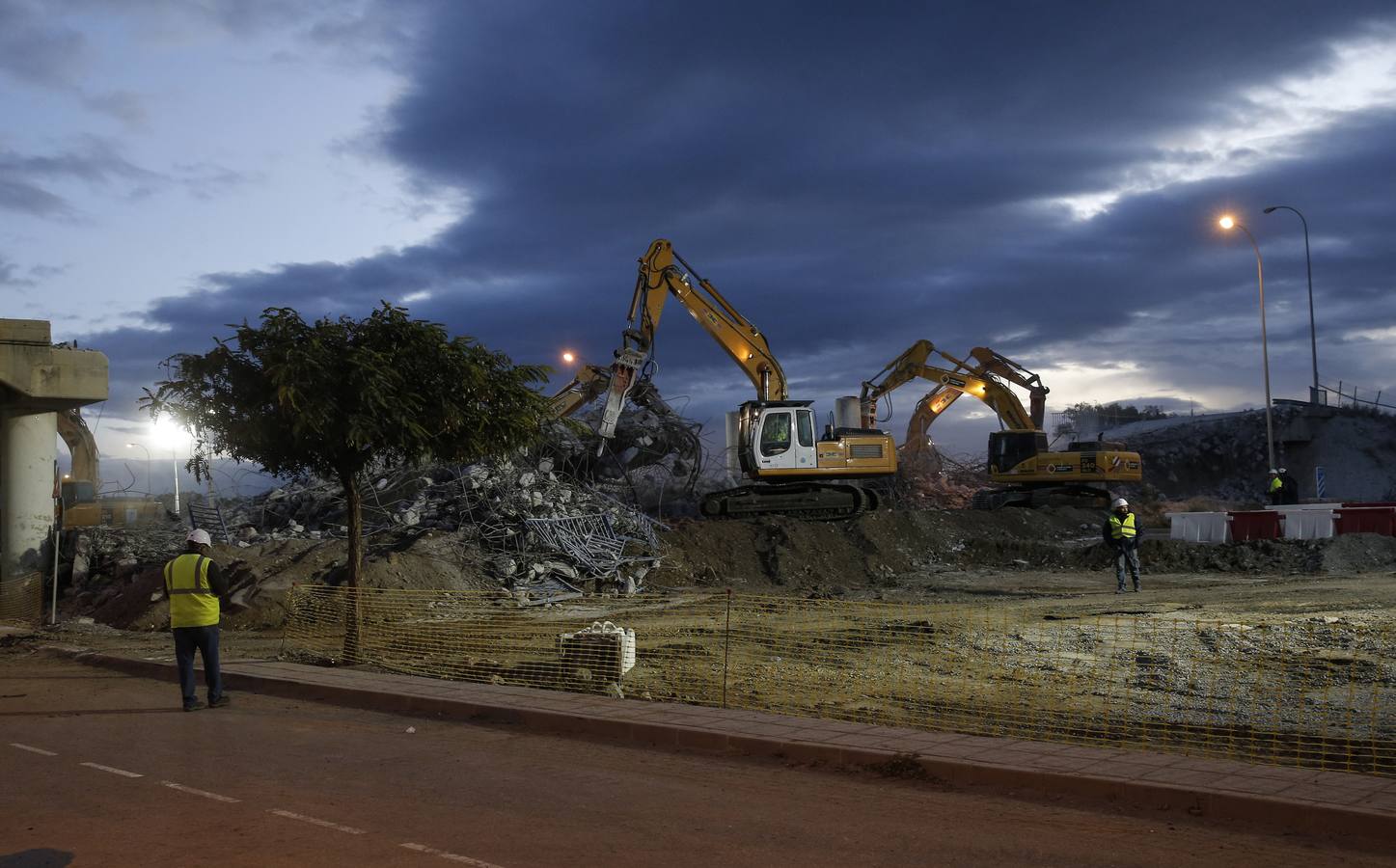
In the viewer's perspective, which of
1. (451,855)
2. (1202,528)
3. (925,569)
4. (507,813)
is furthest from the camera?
(1202,528)

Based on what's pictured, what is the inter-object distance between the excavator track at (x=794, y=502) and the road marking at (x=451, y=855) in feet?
85.6

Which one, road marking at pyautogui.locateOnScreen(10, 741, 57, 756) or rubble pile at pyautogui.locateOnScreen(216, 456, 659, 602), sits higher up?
rubble pile at pyautogui.locateOnScreen(216, 456, 659, 602)

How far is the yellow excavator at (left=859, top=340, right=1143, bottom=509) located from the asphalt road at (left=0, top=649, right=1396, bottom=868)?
29.8 meters

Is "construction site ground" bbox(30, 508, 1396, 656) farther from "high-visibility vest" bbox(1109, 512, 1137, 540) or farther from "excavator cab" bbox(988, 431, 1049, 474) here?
"excavator cab" bbox(988, 431, 1049, 474)

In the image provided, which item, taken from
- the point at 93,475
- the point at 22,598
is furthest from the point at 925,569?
the point at 93,475

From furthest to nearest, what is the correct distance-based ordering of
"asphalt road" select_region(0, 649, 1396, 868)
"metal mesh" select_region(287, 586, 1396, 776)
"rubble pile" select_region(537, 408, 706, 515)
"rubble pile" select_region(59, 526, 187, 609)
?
"rubble pile" select_region(537, 408, 706, 515), "rubble pile" select_region(59, 526, 187, 609), "metal mesh" select_region(287, 586, 1396, 776), "asphalt road" select_region(0, 649, 1396, 868)

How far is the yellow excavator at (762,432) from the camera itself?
31.0m

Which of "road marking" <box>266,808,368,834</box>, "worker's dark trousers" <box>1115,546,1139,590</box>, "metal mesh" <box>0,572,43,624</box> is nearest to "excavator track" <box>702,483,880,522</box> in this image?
"worker's dark trousers" <box>1115,546,1139,590</box>

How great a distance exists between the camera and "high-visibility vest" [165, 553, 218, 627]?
11.7 meters

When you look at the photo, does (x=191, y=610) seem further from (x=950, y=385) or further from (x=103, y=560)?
(x=950, y=385)

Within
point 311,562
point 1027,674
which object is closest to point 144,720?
point 1027,674

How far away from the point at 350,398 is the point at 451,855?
8.98m

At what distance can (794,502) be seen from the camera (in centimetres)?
3241

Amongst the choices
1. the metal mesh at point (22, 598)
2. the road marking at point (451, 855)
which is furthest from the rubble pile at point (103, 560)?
the road marking at point (451, 855)
